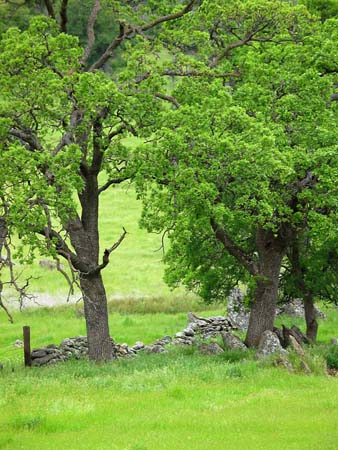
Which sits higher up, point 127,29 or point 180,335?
point 127,29

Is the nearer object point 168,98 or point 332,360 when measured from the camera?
point 332,360

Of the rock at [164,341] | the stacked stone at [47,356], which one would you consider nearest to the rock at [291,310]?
the rock at [164,341]

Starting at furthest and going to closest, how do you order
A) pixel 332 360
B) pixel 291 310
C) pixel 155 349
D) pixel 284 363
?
1. pixel 291 310
2. pixel 155 349
3. pixel 332 360
4. pixel 284 363

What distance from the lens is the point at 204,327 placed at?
141ft

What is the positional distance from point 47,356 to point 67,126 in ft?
35.4

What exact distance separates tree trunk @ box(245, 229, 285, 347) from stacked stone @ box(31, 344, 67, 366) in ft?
26.5

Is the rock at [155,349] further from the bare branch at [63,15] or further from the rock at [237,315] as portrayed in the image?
the bare branch at [63,15]

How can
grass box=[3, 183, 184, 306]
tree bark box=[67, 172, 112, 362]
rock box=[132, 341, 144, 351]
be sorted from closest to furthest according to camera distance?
tree bark box=[67, 172, 112, 362] → rock box=[132, 341, 144, 351] → grass box=[3, 183, 184, 306]

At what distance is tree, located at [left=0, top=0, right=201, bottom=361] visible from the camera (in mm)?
25172

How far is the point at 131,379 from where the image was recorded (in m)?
23.0

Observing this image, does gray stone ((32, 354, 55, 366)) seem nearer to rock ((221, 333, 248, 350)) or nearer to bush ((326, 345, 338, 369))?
rock ((221, 333, 248, 350))

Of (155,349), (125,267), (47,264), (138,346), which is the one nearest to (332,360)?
(155,349)

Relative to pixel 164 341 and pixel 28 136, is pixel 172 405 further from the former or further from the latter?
pixel 164 341

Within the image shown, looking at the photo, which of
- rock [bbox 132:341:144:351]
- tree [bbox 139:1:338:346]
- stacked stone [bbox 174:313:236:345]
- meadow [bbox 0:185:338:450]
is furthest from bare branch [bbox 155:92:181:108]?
stacked stone [bbox 174:313:236:345]
